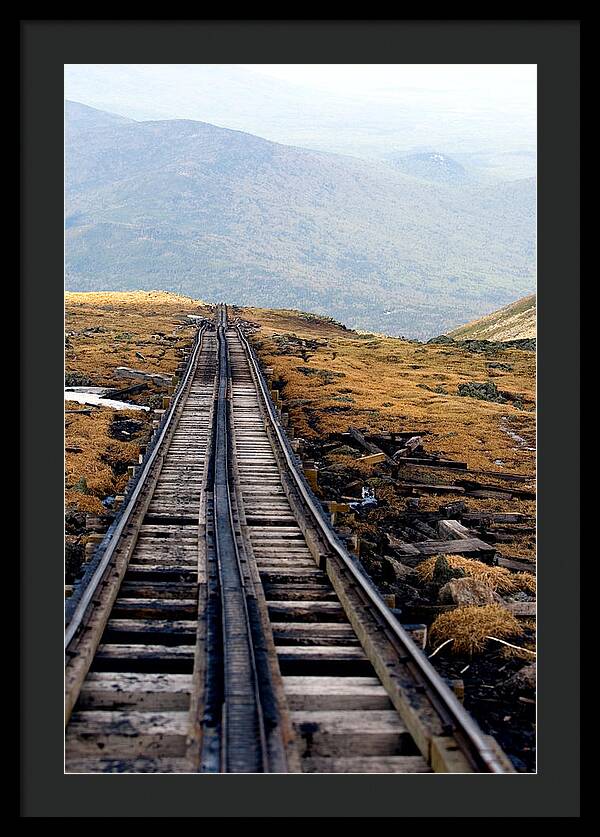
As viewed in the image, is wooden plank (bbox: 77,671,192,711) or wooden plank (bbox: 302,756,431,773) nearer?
wooden plank (bbox: 302,756,431,773)

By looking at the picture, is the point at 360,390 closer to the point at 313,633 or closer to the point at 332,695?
the point at 313,633

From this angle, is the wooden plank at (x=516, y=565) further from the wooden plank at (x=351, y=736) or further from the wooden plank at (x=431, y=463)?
the wooden plank at (x=431, y=463)

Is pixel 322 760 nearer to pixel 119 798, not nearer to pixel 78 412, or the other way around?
pixel 119 798

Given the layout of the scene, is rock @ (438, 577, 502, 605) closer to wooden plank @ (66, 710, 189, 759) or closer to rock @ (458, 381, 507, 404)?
wooden plank @ (66, 710, 189, 759)

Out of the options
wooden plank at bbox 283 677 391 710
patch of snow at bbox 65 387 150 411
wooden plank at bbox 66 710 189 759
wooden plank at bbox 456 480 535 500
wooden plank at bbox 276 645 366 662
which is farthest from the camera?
patch of snow at bbox 65 387 150 411

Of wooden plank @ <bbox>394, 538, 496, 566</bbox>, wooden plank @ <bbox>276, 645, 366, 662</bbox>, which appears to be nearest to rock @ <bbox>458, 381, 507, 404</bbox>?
wooden plank @ <bbox>394, 538, 496, 566</bbox>

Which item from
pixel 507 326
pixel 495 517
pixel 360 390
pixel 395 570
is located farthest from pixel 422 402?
pixel 507 326
